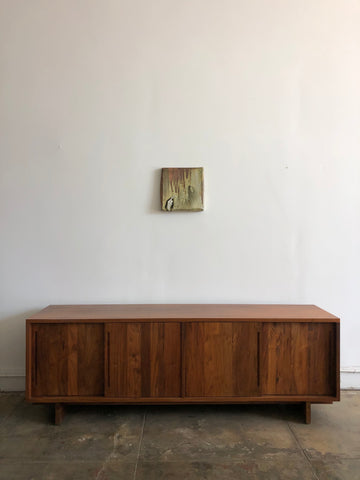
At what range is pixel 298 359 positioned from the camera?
89.4 inches

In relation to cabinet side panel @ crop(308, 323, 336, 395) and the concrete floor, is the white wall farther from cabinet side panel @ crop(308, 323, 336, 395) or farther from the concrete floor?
the concrete floor

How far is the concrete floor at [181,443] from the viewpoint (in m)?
1.83

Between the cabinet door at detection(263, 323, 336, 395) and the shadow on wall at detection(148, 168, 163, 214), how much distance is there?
1192 millimetres

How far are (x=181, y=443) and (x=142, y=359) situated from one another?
1.73ft

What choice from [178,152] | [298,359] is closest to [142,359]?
[298,359]

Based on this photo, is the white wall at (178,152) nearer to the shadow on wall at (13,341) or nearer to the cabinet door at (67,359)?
the shadow on wall at (13,341)

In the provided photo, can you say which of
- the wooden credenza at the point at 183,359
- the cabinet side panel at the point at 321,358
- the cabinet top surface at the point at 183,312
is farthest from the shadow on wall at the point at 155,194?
the cabinet side panel at the point at 321,358

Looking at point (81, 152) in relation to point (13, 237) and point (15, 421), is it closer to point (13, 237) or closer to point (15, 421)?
point (13, 237)

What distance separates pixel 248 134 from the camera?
2770mm

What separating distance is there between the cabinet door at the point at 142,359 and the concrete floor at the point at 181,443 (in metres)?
0.23

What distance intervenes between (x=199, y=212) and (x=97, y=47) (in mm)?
1509

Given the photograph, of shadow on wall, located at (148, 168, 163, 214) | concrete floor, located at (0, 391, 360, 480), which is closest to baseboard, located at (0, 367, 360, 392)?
concrete floor, located at (0, 391, 360, 480)

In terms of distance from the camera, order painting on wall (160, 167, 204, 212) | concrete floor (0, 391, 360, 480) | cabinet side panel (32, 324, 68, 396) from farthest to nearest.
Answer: painting on wall (160, 167, 204, 212)
cabinet side panel (32, 324, 68, 396)
concrete floor (0, 391, 360, 480)

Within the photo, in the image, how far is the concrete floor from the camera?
5.99ft
